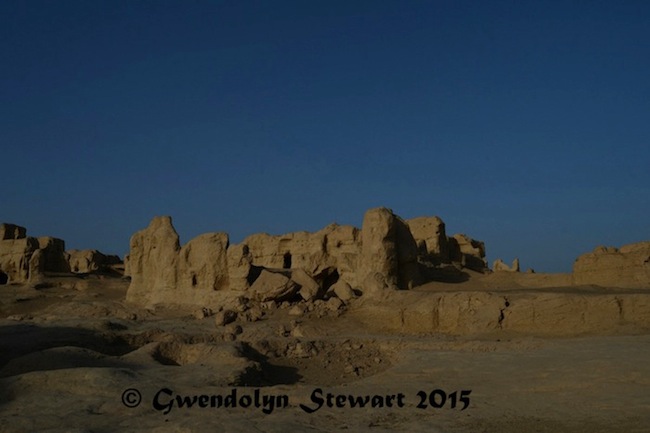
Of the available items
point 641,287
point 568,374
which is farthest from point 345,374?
point 641,287

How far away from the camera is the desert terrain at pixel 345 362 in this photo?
20.3 feet

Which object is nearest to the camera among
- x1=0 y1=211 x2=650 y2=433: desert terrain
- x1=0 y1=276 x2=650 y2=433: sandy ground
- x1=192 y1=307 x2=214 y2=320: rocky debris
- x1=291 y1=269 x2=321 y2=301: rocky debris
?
x1=0 y1=276 x2=650 y2=433: sandy ground

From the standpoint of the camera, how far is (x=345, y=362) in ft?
38.4

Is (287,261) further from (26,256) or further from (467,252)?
(26,256)

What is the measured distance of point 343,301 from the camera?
15625mm

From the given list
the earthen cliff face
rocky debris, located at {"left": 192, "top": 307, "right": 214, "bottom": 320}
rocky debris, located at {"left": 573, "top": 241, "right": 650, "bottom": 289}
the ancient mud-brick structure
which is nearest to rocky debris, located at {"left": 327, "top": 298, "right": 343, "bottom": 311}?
the earthen cliff face

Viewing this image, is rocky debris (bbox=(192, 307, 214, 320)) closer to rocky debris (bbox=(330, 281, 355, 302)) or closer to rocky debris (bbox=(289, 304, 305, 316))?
rocky debris (bbox=(289, 304, 305, 316))

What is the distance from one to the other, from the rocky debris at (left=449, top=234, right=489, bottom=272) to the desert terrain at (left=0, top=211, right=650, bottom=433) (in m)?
7.70

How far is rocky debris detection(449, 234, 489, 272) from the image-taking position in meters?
27.0

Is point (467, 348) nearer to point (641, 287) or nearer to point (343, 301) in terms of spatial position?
point (343, 301)

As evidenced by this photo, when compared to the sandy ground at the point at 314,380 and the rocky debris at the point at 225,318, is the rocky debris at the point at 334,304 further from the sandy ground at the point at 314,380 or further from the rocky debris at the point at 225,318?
the rocky debris at the point at 225,318

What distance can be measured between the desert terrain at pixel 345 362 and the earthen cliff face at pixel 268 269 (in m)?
0.17

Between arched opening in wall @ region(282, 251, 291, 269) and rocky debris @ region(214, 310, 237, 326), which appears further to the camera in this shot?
arched opening in wall @ region(282, 251, 291, 269)

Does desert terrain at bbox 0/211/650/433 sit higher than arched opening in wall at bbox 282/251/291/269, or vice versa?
arched opening in wall at bbox 282/251/291/269
